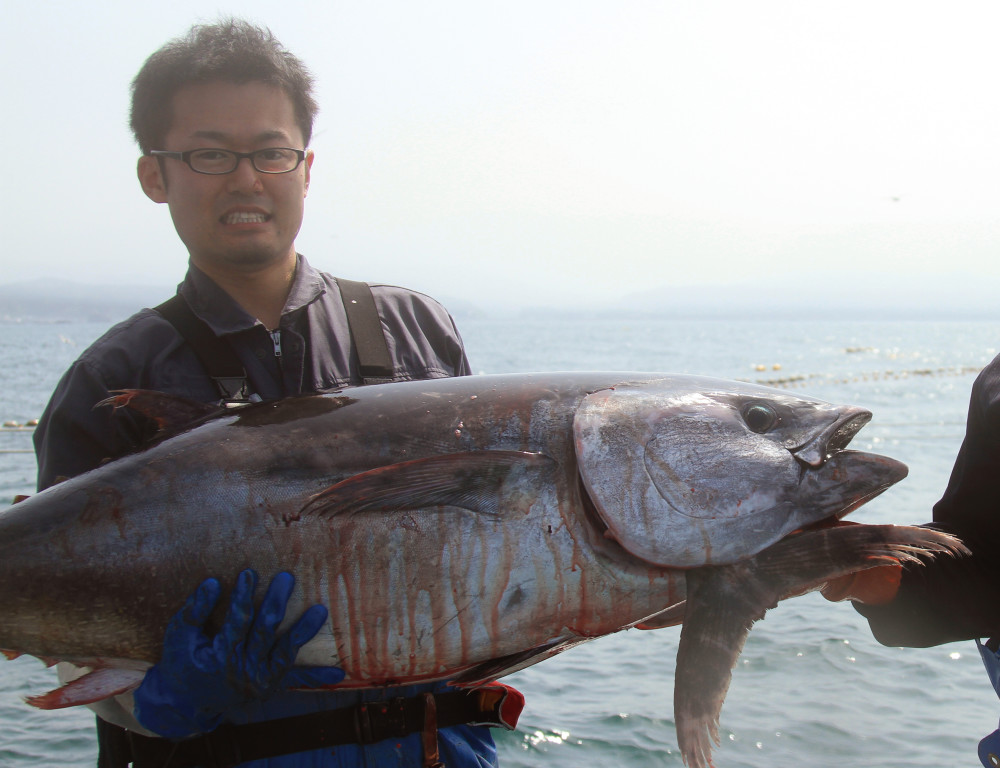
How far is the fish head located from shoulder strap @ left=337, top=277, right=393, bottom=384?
→ 751 mm

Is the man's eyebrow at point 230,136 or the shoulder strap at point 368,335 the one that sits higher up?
the man's eyebrow at point 230,136

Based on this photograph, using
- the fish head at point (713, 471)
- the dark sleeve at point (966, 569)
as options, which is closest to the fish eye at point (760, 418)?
the fish head at point (713, 471)

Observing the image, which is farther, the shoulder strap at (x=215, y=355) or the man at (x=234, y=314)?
the shoulder strap at (x=215, y=355)

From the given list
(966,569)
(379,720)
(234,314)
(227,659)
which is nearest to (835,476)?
(966,569)

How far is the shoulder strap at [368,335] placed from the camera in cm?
260

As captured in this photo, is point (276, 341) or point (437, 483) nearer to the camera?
point (437, 483)

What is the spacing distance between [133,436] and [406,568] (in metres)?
0.95

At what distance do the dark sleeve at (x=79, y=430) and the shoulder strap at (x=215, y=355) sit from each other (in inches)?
10.1

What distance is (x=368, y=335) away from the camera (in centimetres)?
265

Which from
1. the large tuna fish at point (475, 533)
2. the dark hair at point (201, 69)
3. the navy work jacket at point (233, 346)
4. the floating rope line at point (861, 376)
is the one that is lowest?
the floating rope line at point (861, 376)

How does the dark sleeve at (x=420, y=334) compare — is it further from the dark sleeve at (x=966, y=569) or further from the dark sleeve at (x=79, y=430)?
the dark sleeve at (x=966, y=569)

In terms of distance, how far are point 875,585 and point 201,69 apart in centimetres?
254

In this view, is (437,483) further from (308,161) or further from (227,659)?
(308,161)

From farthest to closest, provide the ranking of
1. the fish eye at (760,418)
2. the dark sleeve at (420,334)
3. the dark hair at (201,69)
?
1. the dark sleeve at (420,334)
2. the dark hair at (201,69)
3. the fish eye at (760,418)
